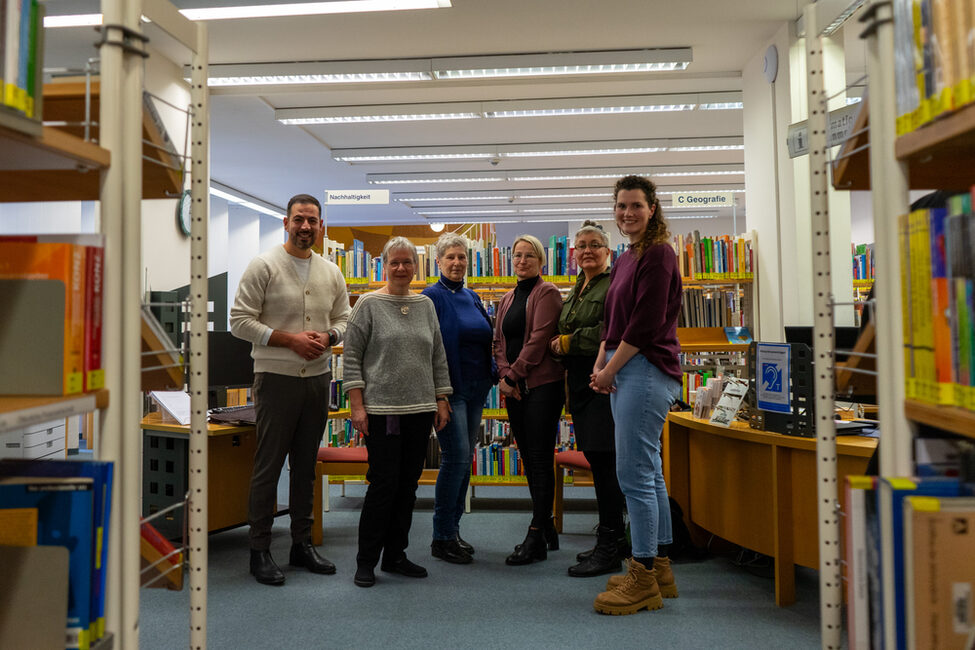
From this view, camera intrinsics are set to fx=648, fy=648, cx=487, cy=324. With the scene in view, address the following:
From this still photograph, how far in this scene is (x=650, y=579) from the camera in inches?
101

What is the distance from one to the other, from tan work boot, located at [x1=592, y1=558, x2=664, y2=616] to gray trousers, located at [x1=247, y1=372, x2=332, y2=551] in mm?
1434

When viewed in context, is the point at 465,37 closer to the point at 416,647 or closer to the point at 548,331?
the point at 548,331

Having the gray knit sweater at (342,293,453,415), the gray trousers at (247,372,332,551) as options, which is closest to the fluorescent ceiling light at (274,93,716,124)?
the gray knit sweater at (342,293,453,415)

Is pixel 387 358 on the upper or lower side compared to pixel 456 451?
upper

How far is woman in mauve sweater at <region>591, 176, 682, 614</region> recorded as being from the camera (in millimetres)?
2416

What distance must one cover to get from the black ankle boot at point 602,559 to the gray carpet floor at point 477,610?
4 cm

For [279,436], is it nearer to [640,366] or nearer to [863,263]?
[640,366]

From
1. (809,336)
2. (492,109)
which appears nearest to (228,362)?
(809,336)

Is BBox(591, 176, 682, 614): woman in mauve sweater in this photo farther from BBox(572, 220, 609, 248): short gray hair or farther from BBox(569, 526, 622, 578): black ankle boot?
BBox(572, 220, 609, 248): short gray hair

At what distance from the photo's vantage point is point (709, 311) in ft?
16.3

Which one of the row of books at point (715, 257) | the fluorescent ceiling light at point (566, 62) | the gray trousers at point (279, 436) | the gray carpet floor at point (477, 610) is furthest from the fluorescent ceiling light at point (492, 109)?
the gray carpet floor at point (477, 610)

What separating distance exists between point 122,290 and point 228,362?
2.51 metres

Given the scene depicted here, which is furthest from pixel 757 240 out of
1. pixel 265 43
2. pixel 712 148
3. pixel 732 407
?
pixel 265 43

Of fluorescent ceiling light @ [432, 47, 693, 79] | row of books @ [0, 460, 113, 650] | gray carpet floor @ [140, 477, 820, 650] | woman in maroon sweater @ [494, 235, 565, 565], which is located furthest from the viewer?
fluorescent ceiling light @ [432, 47, 693, 79]
